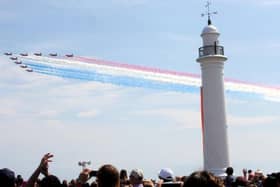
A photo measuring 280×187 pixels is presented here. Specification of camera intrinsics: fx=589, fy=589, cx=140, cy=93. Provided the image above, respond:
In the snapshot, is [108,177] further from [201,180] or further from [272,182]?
[272,182]

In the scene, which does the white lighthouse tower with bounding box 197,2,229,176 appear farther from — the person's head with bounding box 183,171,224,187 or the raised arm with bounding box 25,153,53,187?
the person's head with bounding box 183,171,224,187

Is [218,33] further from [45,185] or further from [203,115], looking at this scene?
[45,185]

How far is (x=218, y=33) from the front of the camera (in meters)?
41.4

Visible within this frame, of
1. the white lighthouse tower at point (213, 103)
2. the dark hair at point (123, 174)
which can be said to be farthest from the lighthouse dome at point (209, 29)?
the dark hair at point (123, 174)

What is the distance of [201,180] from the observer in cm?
464

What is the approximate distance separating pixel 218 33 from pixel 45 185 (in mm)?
35552

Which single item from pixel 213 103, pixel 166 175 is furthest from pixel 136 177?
pixel 213 103

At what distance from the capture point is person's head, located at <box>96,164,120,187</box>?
6816 mm

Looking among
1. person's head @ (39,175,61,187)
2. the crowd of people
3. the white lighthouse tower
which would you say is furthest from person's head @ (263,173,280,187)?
the white lighthouse tower

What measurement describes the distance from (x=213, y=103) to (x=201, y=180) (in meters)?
35.1

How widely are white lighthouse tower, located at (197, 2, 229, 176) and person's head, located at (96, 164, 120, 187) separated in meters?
30.7

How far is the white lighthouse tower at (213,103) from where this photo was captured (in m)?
37.8

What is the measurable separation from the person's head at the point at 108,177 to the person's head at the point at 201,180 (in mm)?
2183

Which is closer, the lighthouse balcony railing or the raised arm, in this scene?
the raised arm
